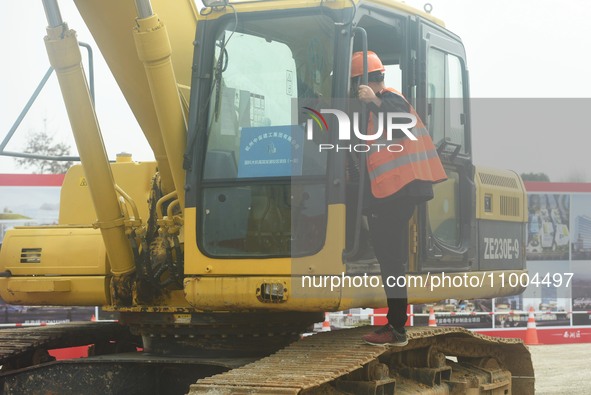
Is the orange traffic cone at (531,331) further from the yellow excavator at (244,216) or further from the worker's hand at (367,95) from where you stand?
the worker's hand at (367,95)

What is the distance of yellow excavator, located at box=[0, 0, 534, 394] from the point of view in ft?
22.5

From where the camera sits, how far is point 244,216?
7055mm

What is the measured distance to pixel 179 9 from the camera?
8.20 m

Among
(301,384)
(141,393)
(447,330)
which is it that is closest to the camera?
(301,384)

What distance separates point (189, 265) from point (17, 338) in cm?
228

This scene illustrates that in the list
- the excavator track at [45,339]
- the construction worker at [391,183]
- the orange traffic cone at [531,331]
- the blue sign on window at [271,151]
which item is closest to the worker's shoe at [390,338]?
the construction worker at [391,183]

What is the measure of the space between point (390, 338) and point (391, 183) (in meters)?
1.04

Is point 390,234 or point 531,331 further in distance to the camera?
point 531,331

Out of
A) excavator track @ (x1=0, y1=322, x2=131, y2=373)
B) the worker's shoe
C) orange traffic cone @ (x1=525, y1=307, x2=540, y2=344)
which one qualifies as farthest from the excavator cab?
orange traffic cone @ (x1=525, y1=307, x2=540, y2=344)

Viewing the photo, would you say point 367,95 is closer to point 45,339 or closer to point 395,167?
point 395,167

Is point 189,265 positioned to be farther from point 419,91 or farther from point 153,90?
point 419,91

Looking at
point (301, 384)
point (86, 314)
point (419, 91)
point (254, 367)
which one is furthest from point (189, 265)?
point (86, 314)

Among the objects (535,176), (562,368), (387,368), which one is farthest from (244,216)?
(535,176)

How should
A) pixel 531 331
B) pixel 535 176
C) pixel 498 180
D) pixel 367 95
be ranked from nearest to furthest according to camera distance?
pixel 367 95 < pixel 498 180 < pixel 531 331 < pixel 535 176
